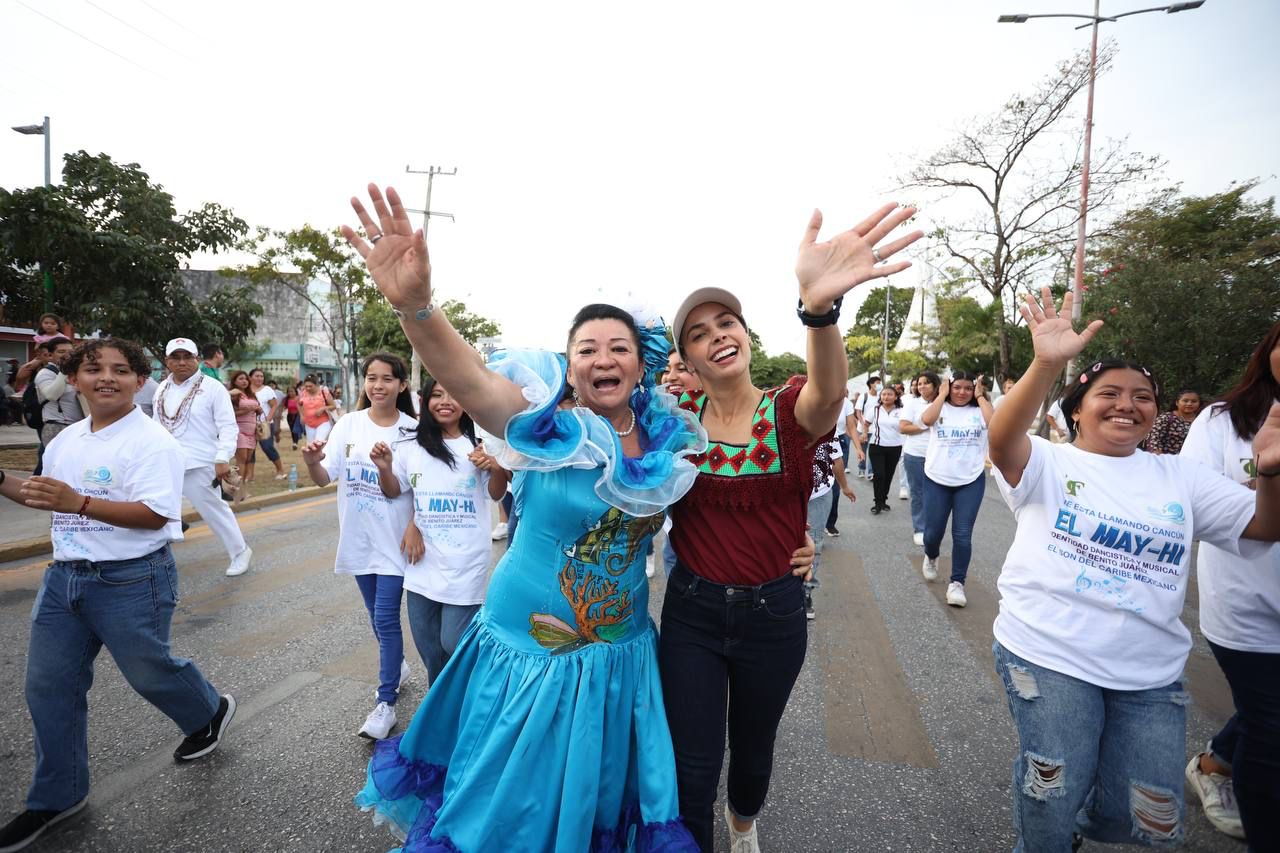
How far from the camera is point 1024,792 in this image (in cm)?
197

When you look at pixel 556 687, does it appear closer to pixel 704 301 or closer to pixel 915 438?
pixel 704 301

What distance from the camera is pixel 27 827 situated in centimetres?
232

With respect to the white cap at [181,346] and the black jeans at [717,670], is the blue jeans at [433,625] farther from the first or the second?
the white cap at [181,346]

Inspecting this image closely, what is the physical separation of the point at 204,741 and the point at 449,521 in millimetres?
1449

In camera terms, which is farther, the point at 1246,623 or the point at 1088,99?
the point at 1088,99

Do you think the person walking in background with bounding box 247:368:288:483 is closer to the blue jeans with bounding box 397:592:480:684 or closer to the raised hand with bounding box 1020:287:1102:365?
the blue jeans with bounding box 397:592:480:684

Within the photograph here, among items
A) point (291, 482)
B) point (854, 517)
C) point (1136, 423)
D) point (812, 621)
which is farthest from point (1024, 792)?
point (291, 482)

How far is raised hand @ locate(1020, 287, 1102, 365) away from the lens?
1.92 m

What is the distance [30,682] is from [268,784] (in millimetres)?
985

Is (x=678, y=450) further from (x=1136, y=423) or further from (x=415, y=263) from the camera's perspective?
(x=1136, y=423)

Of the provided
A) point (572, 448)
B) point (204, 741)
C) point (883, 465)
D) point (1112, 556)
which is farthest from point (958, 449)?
point (204, 741)

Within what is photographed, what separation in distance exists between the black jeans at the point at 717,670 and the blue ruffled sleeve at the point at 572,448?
0.40m

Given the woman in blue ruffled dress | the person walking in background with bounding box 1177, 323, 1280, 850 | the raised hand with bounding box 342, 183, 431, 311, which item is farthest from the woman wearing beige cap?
the person walking in background with bounding box 1177, 323, 1280, 850

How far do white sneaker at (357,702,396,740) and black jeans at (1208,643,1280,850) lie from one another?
3.44m
